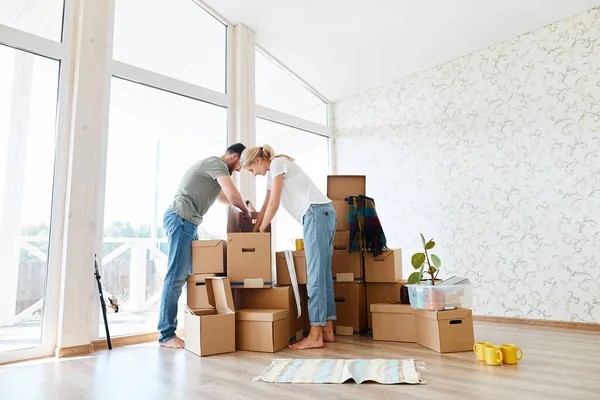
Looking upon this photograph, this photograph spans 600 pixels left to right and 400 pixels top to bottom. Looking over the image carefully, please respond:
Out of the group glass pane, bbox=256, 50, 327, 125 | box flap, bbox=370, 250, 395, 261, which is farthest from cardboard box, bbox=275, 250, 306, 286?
glass pane, bbox=256, 50, 327, 125

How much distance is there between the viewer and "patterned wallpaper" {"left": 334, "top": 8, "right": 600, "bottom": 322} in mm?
3244

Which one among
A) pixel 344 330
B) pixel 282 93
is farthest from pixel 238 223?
pixel 282 93

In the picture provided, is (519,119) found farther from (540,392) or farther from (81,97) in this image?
(81,97)

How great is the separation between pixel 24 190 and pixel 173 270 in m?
1.01

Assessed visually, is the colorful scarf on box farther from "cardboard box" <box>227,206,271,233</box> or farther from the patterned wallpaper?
the patterned wallpaper

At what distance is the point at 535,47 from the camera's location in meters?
3.55

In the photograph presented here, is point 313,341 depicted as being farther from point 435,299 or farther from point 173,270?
point 173,270

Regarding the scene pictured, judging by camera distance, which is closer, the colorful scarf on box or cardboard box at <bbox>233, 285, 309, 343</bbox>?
cardboard box at <bbox>233, 285, 309, 343</bbox>

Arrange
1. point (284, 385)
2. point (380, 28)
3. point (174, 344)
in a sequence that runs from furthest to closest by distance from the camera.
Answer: point (380, 28) → point (174, 344) → point (284, 385)

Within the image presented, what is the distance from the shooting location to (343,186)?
10.7ft

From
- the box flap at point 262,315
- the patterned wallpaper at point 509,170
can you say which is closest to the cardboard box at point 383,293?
the box flap at point 262,315

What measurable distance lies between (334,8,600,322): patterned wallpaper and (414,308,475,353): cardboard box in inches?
52.0

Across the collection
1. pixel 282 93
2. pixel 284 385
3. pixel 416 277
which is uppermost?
pixel 282 93

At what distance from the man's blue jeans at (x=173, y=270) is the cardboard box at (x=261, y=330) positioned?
47 cm
